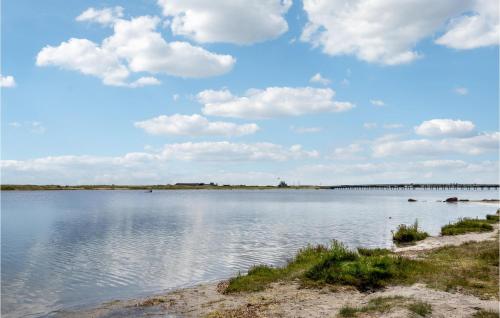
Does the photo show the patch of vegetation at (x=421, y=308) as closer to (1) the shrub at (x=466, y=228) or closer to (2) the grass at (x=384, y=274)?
(2) the grass at (x=384, y=274)

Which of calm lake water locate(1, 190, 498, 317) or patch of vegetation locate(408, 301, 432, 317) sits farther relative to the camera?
calm lake water locate(1, 190, 498, 317)

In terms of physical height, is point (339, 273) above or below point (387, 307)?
above

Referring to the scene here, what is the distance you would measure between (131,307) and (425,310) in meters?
12.8

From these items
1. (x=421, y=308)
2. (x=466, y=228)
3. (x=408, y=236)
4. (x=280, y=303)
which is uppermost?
(x=466, y=228)

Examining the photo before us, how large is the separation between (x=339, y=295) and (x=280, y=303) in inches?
116

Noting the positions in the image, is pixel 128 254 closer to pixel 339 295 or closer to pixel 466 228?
pixel 339 295

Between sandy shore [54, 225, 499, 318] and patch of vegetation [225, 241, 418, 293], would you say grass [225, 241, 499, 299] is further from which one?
sandy shore [54, 225, 499, 318]

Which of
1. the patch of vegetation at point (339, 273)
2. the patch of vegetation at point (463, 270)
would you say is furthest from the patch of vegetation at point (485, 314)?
the patch of vegetation at point (339, 273)

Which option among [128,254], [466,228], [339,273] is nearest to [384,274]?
[339,273]

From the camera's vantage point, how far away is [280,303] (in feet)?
60.3

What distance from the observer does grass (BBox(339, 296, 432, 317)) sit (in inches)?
616

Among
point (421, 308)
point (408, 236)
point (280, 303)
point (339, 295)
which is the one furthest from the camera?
point (408, 236)

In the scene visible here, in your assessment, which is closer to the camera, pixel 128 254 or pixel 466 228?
pixel 128 254

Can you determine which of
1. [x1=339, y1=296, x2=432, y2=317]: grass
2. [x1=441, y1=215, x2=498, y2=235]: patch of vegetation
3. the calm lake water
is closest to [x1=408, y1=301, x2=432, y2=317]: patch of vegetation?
[x1=339, y1=296, x2=432, y2=317]: grass
